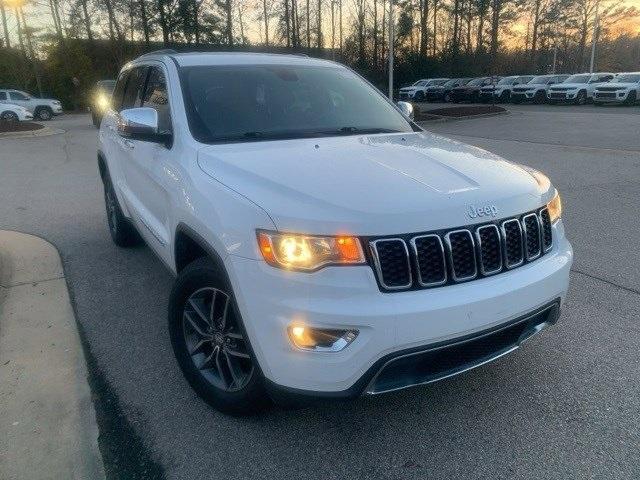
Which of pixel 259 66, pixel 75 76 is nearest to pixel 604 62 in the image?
pixel 75 76

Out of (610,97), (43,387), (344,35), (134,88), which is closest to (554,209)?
(43,387)

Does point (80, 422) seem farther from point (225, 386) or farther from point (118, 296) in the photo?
point (118, 296)

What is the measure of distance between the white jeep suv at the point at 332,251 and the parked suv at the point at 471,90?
34577 millimetres

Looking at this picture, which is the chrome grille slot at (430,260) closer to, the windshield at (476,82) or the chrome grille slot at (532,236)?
the chrome grille slot at (532,236)

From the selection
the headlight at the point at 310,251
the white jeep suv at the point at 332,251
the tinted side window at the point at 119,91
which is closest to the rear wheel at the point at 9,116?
the tinted side window at the point at 119,91

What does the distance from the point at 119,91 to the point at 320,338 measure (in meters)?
4.26

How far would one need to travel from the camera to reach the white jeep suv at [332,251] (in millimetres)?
2201

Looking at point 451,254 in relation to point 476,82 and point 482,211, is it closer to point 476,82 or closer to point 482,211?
point 482,211

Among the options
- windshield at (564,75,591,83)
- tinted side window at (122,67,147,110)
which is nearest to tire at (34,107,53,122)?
tinted side window at (122,67,147,110)

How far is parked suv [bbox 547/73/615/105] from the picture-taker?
2955cm

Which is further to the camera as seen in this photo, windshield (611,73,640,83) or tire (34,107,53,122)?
tire (34,107,53,122)

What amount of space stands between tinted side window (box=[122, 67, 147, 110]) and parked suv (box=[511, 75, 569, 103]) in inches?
1249

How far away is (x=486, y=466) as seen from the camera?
243cm

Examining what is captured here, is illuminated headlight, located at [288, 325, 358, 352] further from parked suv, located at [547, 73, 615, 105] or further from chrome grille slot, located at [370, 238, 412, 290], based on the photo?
parked suv, located at [547, 73, 615, 105]
